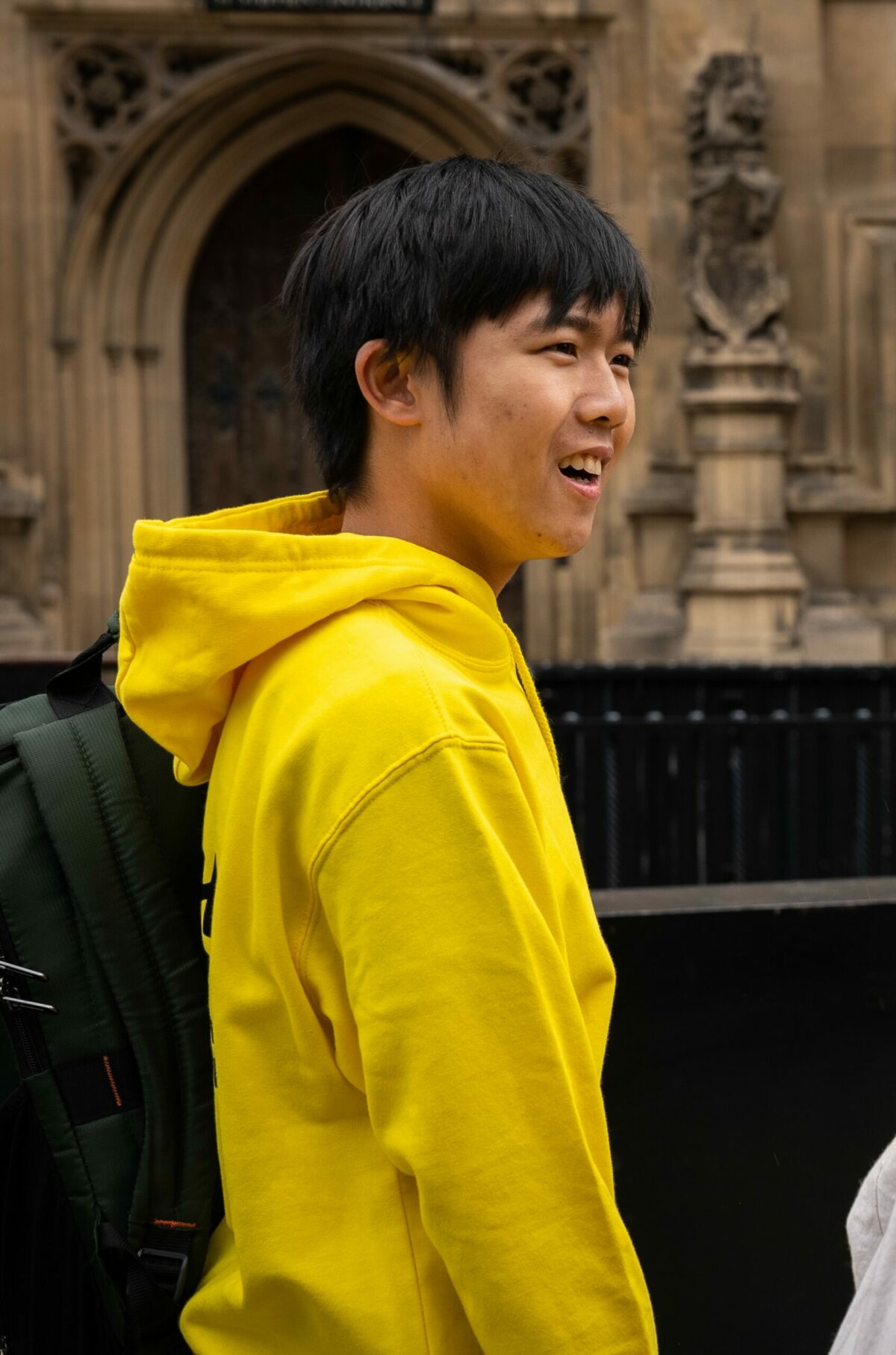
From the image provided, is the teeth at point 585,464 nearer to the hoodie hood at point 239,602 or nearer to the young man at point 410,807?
the young man at point 410,807

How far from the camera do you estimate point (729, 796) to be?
6238 mm

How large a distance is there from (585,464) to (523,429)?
65 mm

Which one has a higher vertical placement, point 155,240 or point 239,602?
point 155,240

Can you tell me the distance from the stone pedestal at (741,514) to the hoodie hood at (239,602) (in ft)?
27.8

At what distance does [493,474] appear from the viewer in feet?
4.23

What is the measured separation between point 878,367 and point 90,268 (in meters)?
4.75

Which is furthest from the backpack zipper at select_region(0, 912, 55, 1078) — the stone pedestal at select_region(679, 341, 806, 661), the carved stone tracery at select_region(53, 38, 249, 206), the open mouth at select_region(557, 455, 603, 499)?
the carved stone tracery at select_region(53, 38, 249, 206)

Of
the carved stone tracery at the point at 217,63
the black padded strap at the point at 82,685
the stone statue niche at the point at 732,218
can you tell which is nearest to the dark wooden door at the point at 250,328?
the carved stone tracery at the point at 217,63

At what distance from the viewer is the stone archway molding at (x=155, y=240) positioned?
10117 mm

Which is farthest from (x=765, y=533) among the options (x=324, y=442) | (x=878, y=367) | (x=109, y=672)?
(x=324, y=442)

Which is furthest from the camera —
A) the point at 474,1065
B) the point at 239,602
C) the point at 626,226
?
the point at 626,226

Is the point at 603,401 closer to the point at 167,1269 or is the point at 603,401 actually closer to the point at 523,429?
the point at 523,429

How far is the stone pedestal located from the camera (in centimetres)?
966

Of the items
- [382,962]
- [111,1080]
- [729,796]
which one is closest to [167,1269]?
[111,1080]
